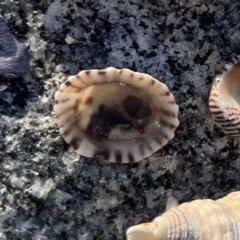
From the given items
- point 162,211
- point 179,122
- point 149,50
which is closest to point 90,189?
point 162,211

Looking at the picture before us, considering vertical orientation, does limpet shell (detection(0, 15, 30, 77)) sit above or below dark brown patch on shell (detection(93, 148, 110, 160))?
above

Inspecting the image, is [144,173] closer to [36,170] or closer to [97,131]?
[97,131]

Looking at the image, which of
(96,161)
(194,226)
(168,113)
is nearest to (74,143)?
(96,161)

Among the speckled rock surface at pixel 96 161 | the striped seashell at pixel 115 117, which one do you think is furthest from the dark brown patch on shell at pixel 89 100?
the speckled rock surface at pixel 96 161

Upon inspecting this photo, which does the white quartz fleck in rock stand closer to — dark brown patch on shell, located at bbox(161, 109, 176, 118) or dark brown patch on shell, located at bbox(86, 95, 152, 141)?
dark brown patch on shell, located at bbox(86, 95, 152, 141)

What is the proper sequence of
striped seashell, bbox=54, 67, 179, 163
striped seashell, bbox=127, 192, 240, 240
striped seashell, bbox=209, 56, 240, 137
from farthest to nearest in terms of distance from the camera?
striped seashell, bbox=209, 56, 240, 137 → striped seashell, bbox=54, 67, 179, 163 → striped seashell, bbox=127, 192, 240, 240

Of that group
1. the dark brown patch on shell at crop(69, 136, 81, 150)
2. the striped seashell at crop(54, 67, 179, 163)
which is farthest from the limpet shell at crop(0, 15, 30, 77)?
the dark brown patch on shell at crop(69, 136, 81, 150)

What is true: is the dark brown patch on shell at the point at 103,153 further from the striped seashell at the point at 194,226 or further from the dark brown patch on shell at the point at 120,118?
the striped seashell at the point at 194,226
